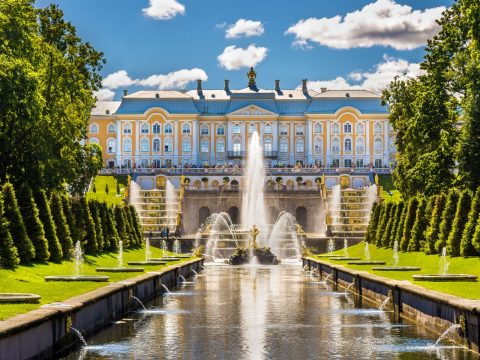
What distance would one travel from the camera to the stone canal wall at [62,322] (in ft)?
34.0

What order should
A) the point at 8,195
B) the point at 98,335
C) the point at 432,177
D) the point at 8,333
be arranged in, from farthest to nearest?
the point at 432,177
the point at 8,195
the point at 98,335
the point at 8,333

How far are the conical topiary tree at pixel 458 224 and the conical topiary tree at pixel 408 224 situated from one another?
7300 millimetres

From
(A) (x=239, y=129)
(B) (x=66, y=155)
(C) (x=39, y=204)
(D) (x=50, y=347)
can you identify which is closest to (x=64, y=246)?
(C) (x=39, y=204)

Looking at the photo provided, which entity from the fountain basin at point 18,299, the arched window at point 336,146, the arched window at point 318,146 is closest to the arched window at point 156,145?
the arched window at point 318,146

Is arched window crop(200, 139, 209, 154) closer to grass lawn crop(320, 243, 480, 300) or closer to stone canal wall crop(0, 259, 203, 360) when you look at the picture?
grass lawn crop(320, 243, 480, 300)

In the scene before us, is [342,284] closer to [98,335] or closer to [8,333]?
[98,335]

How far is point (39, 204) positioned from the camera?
27.7 metres

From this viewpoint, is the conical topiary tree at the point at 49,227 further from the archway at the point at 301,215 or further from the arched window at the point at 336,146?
the arched window at the point at 336,146

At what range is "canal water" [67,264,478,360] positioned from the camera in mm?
12672

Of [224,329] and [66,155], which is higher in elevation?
[66,155]

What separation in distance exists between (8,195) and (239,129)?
9290 cm

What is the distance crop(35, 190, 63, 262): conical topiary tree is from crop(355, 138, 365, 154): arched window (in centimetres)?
9042

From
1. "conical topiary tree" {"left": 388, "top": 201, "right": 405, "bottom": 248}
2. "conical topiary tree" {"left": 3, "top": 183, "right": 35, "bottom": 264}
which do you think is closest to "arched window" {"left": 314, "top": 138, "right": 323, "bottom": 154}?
"conical topiary tree" {"left": 388, "top": 201, "right": 405, "bottom": 248}

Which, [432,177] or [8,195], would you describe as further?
[432,177]
